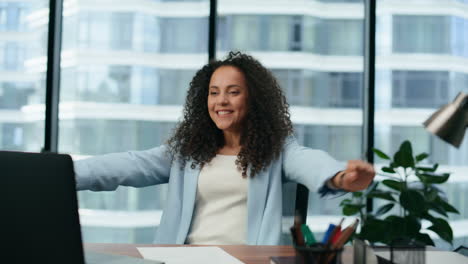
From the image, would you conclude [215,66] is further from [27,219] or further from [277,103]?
[27,219]

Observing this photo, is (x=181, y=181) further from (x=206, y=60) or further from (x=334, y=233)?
(x=206, y=60)

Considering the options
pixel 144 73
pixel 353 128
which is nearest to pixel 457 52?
pixel 353 128

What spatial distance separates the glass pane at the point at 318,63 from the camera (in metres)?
3.24

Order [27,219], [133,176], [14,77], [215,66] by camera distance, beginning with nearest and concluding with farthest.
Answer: [27,219]
[133,176]
[215,66]
[14,77]

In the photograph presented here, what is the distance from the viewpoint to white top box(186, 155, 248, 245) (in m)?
1.54

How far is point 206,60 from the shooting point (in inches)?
126

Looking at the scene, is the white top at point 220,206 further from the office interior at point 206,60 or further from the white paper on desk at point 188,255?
the office interior at point 206,60

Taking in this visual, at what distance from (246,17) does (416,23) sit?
3.79 feet

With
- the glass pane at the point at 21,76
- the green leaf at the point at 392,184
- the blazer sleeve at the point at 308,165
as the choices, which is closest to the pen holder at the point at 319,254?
the blazer sleeve at the point at 308,165

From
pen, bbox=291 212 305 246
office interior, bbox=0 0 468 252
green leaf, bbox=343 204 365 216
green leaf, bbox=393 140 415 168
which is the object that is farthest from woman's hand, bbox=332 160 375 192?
office interior, bbox=0 0 468 252

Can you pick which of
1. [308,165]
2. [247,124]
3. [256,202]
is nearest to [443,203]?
[308,165]

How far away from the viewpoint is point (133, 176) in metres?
1.59

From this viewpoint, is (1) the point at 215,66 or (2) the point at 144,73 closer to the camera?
(1) the point at 215,66

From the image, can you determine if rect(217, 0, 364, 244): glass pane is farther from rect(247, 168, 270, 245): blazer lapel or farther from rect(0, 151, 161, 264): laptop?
rect(0, 151, 161, 264): laptop
